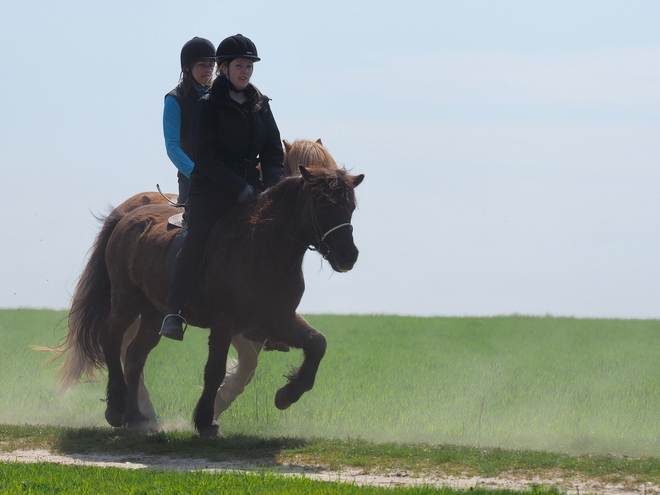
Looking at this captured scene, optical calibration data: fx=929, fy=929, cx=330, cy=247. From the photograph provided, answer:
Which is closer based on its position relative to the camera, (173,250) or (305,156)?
(173,250)

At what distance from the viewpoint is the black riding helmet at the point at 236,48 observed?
7.76 metres

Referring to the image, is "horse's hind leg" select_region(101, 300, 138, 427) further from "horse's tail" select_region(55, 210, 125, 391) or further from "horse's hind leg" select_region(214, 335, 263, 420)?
"horse's hind leg" select_region(214, 335, 263, 420)

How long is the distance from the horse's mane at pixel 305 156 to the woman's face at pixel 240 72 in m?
1.04

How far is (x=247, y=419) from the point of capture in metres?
9.82

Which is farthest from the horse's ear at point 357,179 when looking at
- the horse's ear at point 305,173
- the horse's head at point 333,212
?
the horse's ear at point 305,173

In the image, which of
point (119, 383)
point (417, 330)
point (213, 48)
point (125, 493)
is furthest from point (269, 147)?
point (417, 330)

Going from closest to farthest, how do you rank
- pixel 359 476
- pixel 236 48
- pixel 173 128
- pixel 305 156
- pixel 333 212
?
pixel 359 476, pixel 333 212, pixel 236 48, pixel 305 156, pixel 173 128

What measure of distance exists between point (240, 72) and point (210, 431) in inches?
122

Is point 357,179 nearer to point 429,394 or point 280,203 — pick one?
point 280,203

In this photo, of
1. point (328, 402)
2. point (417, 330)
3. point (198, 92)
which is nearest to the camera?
point (198, 92)

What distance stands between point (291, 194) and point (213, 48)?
103 inches

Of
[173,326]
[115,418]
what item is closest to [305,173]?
[173,326]

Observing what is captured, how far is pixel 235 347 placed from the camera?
9.79m

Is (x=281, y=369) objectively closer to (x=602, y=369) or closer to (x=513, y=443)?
(x=602, y=369)
